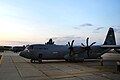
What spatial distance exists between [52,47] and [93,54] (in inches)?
309

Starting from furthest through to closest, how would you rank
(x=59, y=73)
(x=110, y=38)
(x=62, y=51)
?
(x=110, y=38)
(x=62, y=51)
(x=59, y=73)

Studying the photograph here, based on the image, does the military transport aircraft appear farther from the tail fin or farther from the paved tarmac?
the paved tarmac

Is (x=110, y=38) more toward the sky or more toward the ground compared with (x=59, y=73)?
more toward the sky

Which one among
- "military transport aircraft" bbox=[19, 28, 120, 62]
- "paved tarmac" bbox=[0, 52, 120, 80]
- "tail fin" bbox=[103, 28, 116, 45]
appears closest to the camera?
"paved tarmac" bbox=[0, 52, 120, 80]

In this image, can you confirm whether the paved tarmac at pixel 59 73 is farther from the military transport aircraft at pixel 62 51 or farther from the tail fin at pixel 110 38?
the tail fin at pixel 110 38

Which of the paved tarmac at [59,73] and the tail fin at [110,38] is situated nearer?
the paved tarmac at [59,73]

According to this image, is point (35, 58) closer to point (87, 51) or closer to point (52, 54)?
point (52, 54)

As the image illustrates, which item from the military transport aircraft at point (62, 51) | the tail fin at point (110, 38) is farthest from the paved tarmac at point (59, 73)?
the tail fin at point (110, 38)

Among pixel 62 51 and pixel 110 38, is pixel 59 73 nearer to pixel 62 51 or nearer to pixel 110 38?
pixel 62 51

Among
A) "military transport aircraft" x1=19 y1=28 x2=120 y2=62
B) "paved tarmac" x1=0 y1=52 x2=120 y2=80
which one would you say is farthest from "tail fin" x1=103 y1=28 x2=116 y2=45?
"paved tarmac" x1=0 y1=52 x2=120 y2=80

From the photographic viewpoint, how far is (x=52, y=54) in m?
29.4

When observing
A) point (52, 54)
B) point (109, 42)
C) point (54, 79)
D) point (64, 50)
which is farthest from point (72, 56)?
point (54, 79)

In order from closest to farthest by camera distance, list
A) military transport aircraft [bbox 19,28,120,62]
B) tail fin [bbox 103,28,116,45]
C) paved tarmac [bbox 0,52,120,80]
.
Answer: paved tarmac [bbox 0,52,120,80]
military transport aircraft [bbox 19,28,120,62]
tail fin [bbox 103,28,116,45]

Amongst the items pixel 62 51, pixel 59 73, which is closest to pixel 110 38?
pixel 62 51
